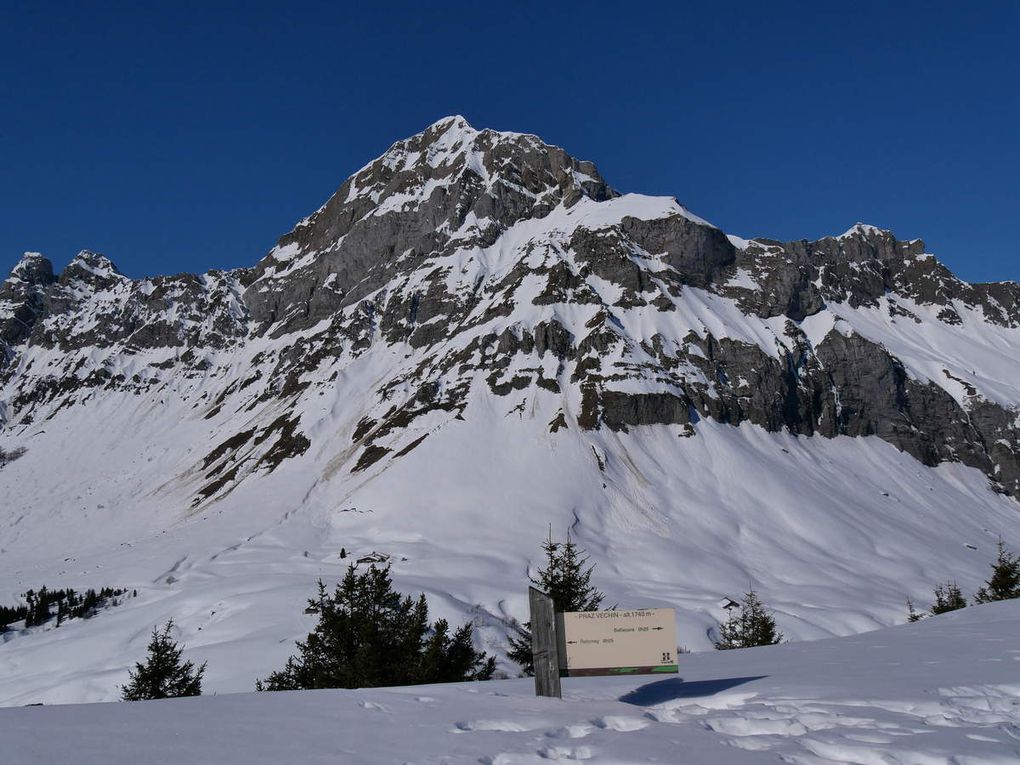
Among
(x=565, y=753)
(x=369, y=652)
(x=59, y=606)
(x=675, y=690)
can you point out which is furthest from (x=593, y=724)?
(x=59, y=606)

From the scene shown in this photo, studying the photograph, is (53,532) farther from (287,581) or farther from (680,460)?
(680,460)

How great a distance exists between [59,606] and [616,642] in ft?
251

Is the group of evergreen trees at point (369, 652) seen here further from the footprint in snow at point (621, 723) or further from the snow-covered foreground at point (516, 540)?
the snow-covered foreground at point (516, 540)

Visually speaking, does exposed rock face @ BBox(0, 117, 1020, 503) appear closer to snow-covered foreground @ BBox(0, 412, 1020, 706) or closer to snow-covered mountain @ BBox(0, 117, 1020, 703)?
snow-covered mountain @ BBox(0, 117, 1020, 703)

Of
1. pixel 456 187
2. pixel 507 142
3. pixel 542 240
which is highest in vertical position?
pixel 507 142

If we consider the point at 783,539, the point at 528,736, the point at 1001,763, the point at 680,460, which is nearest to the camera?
the point at 1001,763

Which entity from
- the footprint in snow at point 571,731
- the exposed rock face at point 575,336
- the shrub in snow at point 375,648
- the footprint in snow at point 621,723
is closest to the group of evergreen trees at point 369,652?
the shrub in snow at point 375,648

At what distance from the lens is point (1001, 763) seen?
6.32 meters

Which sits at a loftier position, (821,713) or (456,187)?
(456,187)

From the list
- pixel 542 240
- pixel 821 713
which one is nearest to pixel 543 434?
pixel 542 240

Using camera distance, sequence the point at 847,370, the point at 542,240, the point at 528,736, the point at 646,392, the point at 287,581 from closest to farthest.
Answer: the point at 528,736, the point at 287,581, the point at 646,392, the point at 847,370, the point at 542,240

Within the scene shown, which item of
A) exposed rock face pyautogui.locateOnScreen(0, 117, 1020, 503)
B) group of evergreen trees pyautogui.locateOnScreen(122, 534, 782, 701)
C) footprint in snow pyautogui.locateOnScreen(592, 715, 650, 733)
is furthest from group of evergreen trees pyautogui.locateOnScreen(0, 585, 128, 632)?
footprint in snow pyautogui.locateOnScreen(592, 715, 650, 733)

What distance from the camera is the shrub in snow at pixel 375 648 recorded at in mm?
19734

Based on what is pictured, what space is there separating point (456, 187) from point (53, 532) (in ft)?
368
